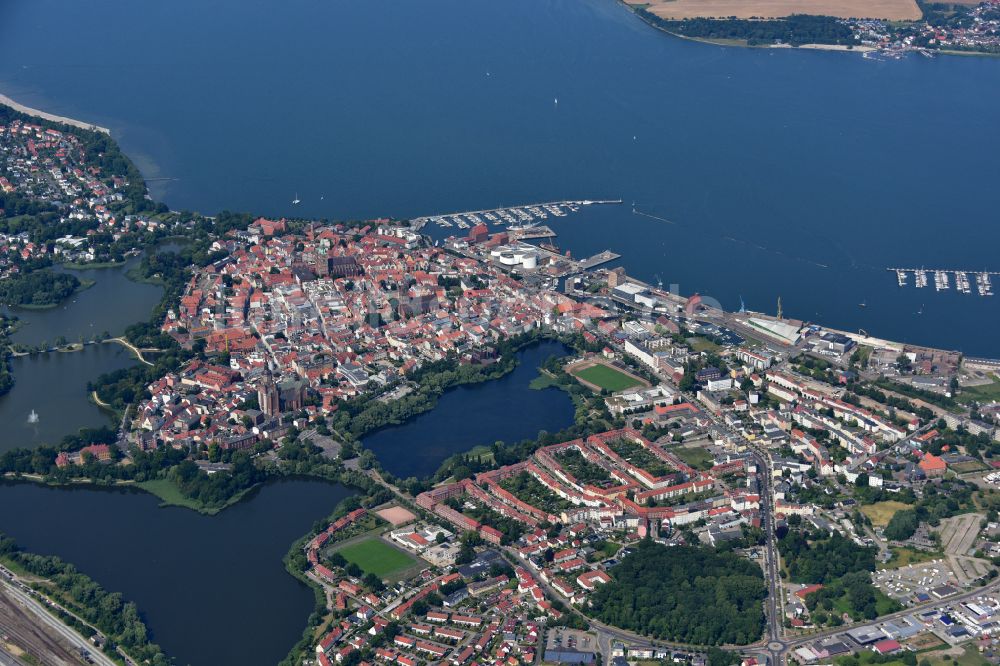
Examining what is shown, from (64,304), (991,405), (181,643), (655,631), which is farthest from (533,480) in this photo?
(64,304)

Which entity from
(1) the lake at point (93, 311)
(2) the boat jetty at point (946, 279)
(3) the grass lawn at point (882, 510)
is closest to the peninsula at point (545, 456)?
(3) the grass lawn at point (882, 510)

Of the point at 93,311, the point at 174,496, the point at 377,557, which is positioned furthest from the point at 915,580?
the point at 93,311

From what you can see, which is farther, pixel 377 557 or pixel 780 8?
pixel 780 8

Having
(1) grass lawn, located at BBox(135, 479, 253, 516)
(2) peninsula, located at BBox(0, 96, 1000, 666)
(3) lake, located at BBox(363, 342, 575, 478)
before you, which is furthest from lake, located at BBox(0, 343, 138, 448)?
(3) lake, located at BBox(363, 342, 575, 478)

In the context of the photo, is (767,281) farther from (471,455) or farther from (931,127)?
(931,127)

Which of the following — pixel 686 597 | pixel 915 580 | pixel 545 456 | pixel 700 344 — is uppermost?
pixel 915 580

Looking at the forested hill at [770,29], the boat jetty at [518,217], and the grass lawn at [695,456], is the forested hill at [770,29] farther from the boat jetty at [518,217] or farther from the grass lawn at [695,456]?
the grass lawn at [695,456]

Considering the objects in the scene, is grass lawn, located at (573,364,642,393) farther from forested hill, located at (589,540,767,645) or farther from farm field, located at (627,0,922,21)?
farm field, located at (627,0,922,21)

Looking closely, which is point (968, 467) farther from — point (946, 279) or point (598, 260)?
point (598, 260)
